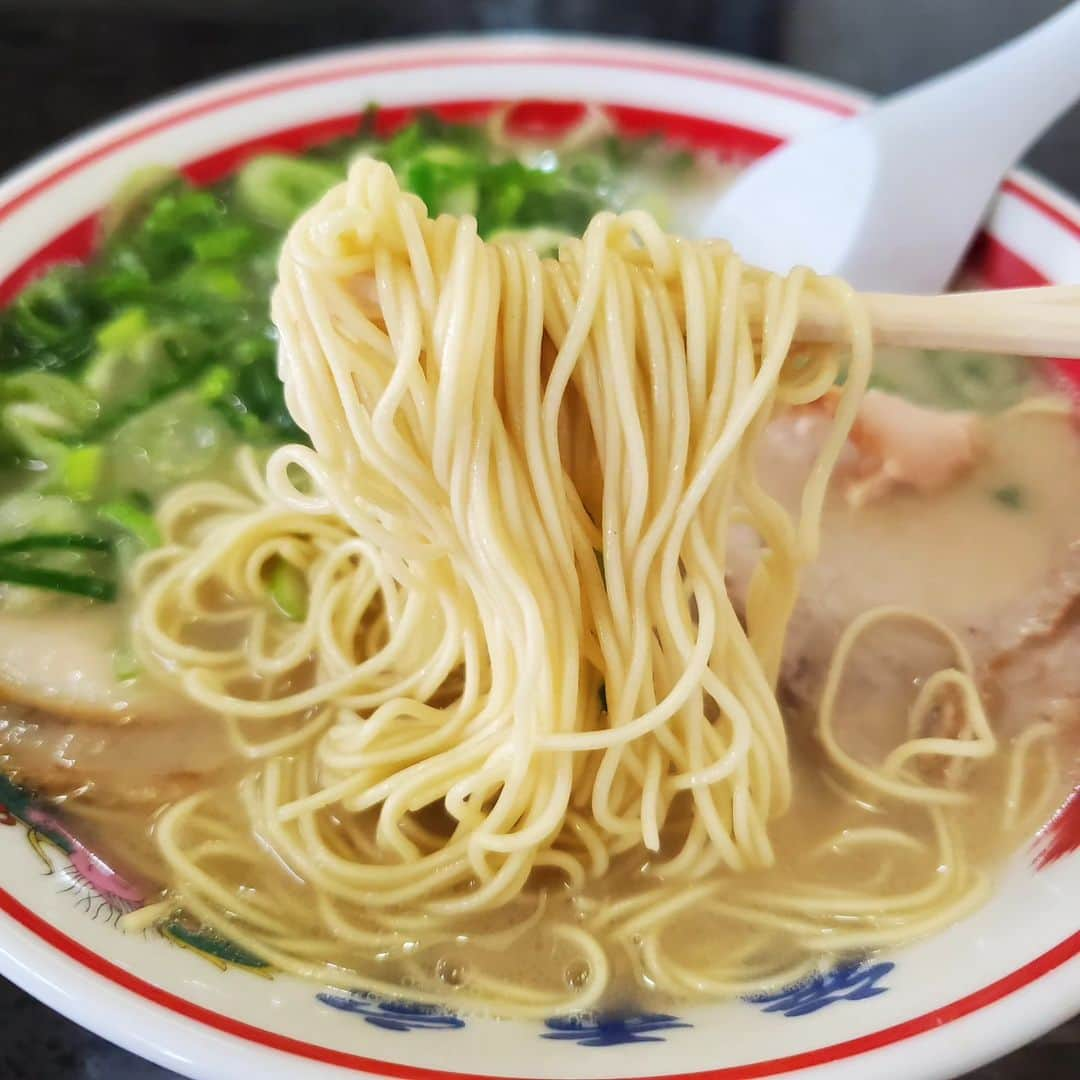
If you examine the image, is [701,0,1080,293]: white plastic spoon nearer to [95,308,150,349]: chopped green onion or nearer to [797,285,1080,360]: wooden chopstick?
[797,285,1080,360]: wooden chopstick

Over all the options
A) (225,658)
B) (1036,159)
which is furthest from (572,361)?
(1036,159)

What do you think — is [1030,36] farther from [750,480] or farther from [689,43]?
[750,480]

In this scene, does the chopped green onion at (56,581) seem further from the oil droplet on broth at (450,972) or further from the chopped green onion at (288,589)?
the oil droplet on broth at (450,972)

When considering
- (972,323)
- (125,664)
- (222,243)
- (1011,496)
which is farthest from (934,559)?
(222,243)

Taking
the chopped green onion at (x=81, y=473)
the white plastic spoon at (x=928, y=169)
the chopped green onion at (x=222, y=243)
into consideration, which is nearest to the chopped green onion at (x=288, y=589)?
the chopped green onion at (x=81, y=473)

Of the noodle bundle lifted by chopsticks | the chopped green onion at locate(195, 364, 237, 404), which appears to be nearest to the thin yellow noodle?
the noodle bundle lifted by chopsticks
